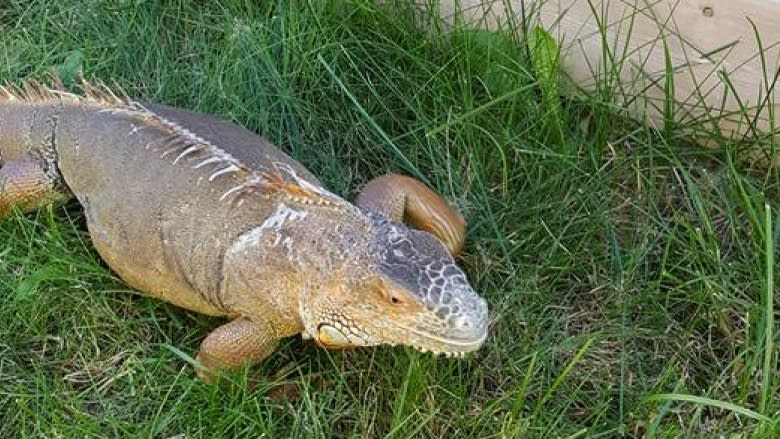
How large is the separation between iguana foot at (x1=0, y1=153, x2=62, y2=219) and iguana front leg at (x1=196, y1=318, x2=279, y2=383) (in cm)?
83

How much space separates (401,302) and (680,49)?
1.36 meters

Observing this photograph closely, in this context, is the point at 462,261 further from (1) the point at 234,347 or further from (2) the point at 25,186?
(2) the point at 25,186

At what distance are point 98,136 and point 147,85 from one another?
569 mm

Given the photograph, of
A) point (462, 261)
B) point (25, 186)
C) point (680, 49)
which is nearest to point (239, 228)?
point (462, 261)

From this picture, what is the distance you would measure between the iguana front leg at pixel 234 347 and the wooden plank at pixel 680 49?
1.30 m

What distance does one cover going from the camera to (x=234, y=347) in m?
3.35

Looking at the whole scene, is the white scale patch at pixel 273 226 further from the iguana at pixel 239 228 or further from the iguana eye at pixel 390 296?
the iguana eye at pixel 390 296

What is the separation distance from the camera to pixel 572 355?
3.42 meters

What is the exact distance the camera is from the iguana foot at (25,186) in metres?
3.79

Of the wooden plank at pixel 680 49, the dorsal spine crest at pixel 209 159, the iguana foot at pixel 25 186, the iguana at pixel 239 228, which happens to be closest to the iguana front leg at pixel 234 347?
the iguana at pixel 239 228

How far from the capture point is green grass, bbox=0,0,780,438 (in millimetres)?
3283

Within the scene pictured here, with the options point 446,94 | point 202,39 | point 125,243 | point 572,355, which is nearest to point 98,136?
point 125,243

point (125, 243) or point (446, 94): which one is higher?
point (446, 94)

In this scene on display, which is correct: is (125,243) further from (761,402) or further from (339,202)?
(761,402)
